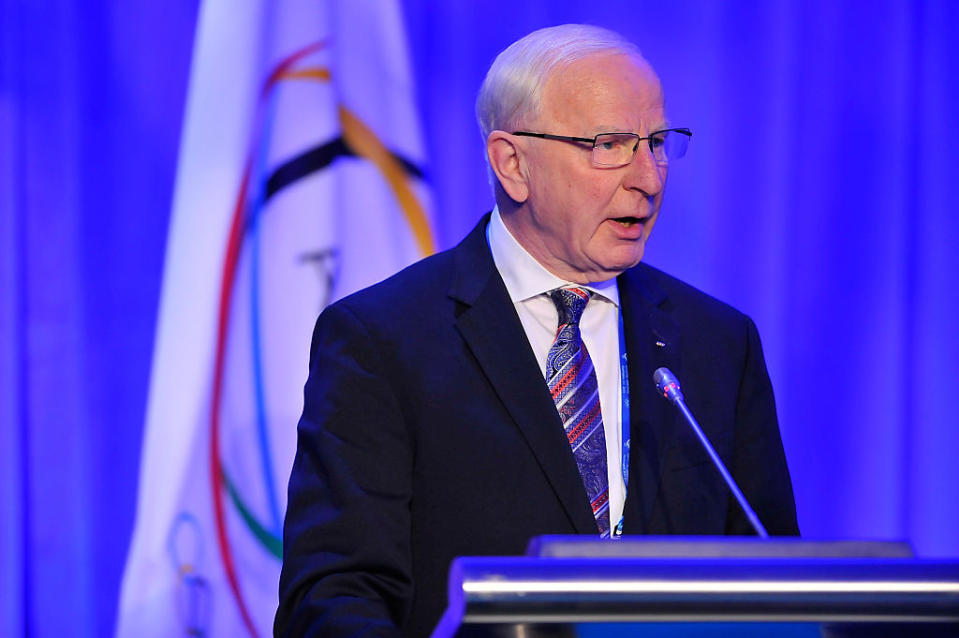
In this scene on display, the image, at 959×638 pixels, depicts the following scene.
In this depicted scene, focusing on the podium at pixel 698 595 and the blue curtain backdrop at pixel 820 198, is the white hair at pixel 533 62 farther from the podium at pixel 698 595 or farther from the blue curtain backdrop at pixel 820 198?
the blue curtain backdrop at pixel 820 198

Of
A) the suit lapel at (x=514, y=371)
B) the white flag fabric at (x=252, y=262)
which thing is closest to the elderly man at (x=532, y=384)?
the suit lapel at (x=514, y=371)

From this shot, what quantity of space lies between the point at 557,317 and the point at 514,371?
6.7 inches

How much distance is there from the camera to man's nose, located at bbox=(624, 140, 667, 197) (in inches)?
71.4

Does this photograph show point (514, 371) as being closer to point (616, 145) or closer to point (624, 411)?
point (624, 411)

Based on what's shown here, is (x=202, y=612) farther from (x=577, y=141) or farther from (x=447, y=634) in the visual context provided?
(x=447, y=634)

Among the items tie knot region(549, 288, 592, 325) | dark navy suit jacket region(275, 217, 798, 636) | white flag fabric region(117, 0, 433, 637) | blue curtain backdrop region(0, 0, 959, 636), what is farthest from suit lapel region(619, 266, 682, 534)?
blue curtain backdrop region(0, 0, 959, 636)

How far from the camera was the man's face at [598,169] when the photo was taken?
1.82 meters

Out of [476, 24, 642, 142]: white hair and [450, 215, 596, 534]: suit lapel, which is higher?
[476, 24, 642, 142]: white hair

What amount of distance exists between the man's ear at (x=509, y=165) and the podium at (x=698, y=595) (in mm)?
1033

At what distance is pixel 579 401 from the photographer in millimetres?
1831

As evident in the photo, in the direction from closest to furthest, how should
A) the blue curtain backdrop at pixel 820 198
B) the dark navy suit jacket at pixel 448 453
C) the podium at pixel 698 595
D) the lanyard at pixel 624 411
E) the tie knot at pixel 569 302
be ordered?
the podium at pixel 698 595
the dark navy suit jacket at pixel 448 453
the lanyard at pixel 624 411
the tie knot at pixel 569 302
the blue curtain backdrop at pixel 820 198

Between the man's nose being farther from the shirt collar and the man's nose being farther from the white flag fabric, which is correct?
the white flag fabric

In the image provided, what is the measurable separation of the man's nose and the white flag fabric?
3.64ft

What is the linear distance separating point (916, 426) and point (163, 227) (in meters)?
2.23
